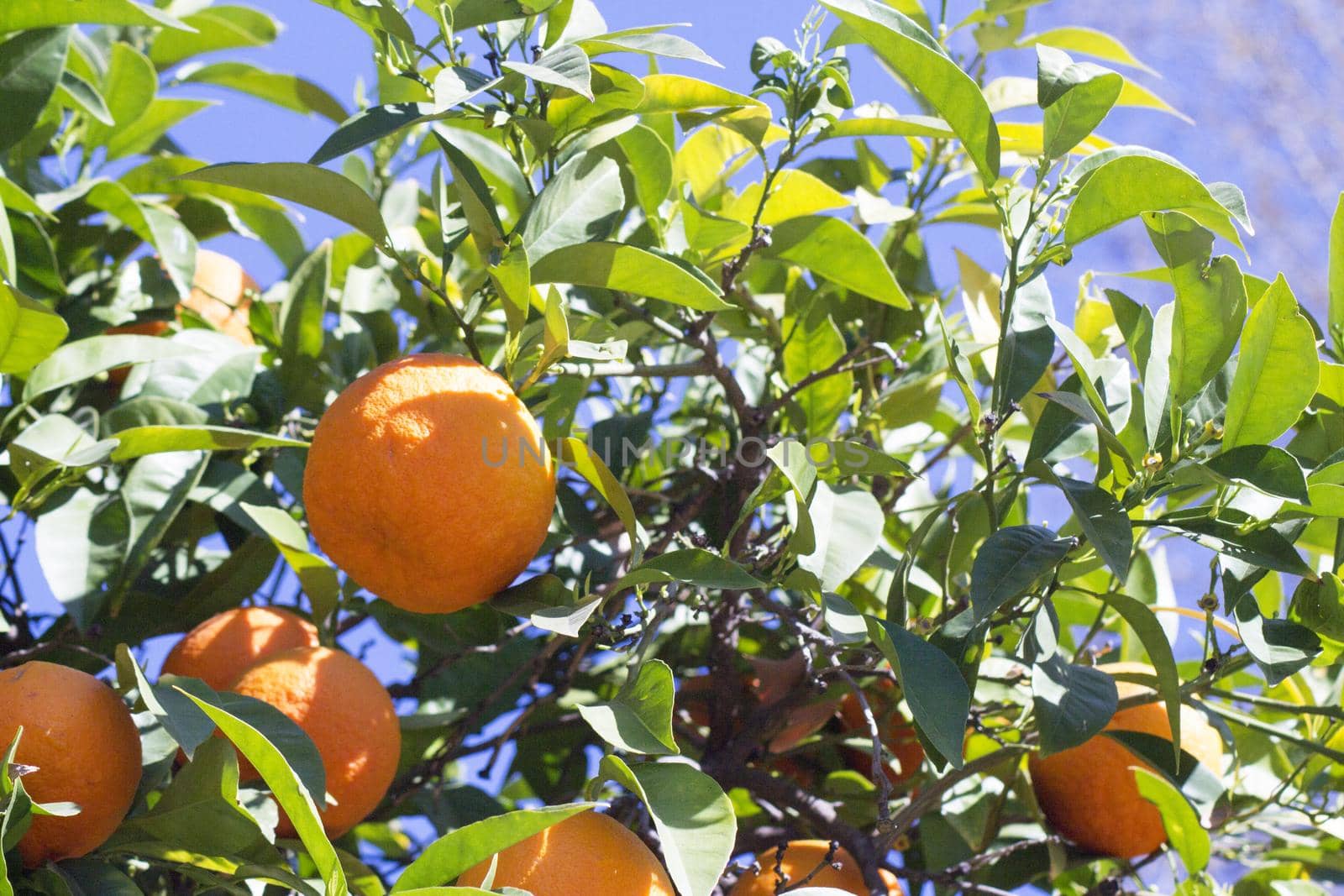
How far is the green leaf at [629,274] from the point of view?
0.96 m

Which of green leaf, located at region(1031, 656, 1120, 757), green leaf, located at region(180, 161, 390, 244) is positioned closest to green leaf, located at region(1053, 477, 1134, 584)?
green leaf, located at region(1031, 656, 1120, 757)

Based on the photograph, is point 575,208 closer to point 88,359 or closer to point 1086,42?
point 88,359

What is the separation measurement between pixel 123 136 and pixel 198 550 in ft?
1.56

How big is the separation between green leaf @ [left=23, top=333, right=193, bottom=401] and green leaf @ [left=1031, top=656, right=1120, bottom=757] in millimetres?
793

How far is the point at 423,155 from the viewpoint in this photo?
1627 mm

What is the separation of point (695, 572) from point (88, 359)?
630 millimetres

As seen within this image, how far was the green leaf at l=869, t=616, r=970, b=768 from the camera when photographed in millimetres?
796

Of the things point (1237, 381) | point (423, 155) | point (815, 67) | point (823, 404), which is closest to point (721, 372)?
point (823, 404)

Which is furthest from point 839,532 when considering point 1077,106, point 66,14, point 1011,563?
point 66,14

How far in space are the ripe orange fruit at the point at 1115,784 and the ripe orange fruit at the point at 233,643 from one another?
2.28 feet

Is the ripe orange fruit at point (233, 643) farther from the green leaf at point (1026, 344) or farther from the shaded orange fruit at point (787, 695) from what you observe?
the green leaf at point (1026, 344)

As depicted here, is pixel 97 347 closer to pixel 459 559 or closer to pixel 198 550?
pixel 198 550

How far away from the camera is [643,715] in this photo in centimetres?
83

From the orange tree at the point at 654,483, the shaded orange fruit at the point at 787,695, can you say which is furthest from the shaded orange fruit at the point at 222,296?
the shaded orange fruit at the point at 787,695
